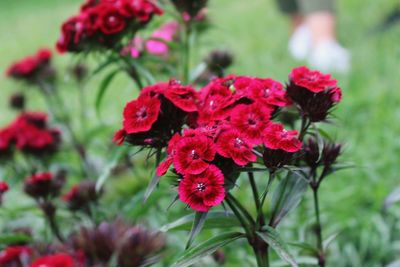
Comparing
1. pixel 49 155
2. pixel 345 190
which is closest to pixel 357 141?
pixel 345 190

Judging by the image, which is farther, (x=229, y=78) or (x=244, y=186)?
(x=244, y=186)

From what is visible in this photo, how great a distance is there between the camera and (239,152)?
1.06 metres

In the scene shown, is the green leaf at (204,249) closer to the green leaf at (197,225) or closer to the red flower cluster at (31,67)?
the green leaf at (197,225)

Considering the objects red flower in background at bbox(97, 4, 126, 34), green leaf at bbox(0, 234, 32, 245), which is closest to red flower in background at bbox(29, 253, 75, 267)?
green leaf at bbox(0, 234, 32, 245)

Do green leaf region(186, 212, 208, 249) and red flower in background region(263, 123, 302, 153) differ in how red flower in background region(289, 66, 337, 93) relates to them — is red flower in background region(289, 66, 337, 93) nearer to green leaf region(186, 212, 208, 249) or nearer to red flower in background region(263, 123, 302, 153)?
red flower in background region(263, 123, 302, 153)

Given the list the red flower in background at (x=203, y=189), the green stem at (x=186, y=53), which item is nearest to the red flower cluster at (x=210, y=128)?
the red flower in background at (x=203, y=189)

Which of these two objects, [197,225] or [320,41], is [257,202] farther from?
[320,41]

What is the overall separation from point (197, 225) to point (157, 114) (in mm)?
222

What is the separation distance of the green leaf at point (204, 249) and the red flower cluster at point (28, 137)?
1.15m

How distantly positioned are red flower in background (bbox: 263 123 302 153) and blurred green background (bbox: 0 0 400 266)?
0.76ft

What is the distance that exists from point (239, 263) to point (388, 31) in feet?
9.05

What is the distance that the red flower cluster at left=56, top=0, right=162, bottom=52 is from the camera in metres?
1.64

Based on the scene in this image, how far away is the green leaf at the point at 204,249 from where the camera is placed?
114 centimetres

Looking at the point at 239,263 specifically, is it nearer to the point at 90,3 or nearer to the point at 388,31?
the point at 90,3
